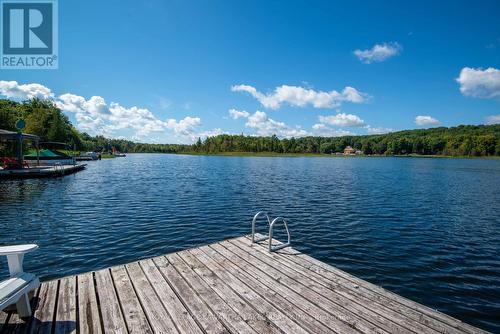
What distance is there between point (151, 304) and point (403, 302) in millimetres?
4706

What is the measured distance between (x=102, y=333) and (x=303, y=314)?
326 cm

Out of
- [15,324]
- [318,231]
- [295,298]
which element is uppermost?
[295,298]

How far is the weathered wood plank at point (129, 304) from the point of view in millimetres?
4133

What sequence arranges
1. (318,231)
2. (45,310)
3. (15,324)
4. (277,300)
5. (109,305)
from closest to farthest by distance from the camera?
1. (15,324)
2. (45,310)
3. (109,305)
4. (277,300)
5. (318,231)

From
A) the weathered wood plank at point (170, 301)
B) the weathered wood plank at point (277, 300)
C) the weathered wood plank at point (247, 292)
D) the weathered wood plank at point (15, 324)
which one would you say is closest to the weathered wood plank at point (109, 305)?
the weathered wood plank at point (170, 301)

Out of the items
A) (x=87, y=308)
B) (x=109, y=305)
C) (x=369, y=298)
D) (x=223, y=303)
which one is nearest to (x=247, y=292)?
(x=223, y=303)

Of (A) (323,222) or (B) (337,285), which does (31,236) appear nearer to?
(B) (337,285)

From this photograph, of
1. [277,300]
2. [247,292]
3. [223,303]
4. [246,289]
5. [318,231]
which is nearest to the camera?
[223,303]

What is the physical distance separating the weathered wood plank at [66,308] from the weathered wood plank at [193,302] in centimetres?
172

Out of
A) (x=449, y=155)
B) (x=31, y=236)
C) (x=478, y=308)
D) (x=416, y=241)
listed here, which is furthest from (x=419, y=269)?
(x=449, y=155)

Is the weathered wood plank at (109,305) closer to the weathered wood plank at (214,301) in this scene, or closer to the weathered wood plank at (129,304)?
the weathered wood plank at (129,304)

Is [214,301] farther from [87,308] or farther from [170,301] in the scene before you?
[87,308]

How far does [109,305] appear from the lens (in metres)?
4.71

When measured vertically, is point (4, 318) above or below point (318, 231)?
above
